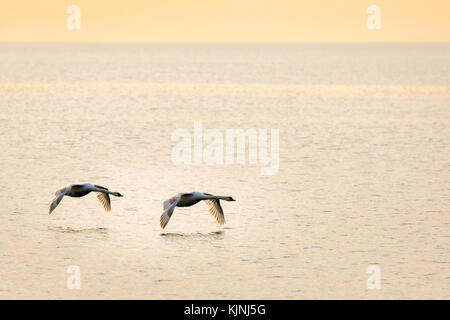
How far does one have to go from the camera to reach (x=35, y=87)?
18538 cm

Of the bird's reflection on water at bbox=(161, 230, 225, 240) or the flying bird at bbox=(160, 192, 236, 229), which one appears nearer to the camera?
the flying bird at bbox=(160, 192, 236, 229)

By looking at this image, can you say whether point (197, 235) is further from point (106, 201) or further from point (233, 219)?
point (106, 201)

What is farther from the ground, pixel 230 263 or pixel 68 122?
pixel 68 122

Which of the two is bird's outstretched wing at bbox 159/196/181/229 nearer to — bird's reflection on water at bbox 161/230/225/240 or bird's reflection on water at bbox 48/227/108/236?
bird's reflection on water at bbox 161/230/225/240

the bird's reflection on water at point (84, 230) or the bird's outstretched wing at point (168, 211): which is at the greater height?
the bird's outstretched wing at point (168, 211)

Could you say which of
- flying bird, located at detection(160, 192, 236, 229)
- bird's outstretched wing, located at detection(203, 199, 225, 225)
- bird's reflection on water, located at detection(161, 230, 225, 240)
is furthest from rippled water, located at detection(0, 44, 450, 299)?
flying bird, located at detection(160, 192, 236, 229)

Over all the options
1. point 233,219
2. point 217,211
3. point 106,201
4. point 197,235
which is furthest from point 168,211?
point 233,219

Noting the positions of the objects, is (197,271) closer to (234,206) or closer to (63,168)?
(234,206)

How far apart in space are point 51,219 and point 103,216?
2388 mm

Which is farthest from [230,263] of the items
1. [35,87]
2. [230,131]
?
[35,87]

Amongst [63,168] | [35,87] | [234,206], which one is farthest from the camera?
[35,87]

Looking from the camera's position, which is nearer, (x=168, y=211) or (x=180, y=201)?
(x=168, y=211)

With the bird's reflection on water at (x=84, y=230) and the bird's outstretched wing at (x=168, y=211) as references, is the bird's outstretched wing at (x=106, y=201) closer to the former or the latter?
the bird's reflection on water at (x=84, y=230)

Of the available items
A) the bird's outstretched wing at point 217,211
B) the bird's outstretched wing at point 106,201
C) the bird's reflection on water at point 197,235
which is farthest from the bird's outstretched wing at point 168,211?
the bird's outstretched wing at point 106,201
